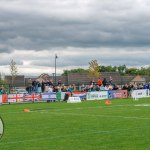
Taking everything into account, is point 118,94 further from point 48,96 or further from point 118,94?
point 48,96

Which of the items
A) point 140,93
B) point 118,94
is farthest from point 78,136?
point 118,94

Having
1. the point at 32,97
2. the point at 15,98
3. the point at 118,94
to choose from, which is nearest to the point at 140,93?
the point at 118,94

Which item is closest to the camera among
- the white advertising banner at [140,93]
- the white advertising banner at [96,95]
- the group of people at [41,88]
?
the group of people at [41,88]

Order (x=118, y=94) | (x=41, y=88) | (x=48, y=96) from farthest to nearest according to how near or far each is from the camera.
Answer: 1. (x=118, y=94)
2. (x=41, y=88)
3. (x=48, y=96)

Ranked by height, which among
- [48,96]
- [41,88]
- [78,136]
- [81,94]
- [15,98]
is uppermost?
[41,88]

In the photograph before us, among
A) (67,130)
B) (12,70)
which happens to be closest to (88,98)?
(67,130)

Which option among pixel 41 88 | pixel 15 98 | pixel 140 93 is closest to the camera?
pixel 15 98

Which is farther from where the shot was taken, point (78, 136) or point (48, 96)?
point (48, 96)

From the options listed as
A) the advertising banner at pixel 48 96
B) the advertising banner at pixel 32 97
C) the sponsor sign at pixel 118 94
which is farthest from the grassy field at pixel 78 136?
the sponsor sign at pixel 118 94

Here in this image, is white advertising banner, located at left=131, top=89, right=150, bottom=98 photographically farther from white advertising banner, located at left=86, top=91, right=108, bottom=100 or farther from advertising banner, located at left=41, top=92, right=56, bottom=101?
advertising banner, located at left=41, top=92, right=56, bottom=101

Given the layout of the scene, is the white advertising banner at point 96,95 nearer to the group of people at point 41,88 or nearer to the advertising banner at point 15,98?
the group of people at point 41,88

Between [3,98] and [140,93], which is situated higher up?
[140,93]

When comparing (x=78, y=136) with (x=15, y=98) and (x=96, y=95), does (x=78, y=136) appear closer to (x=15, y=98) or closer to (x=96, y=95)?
(x=15, y=98)

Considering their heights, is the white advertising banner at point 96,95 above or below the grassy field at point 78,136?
above
